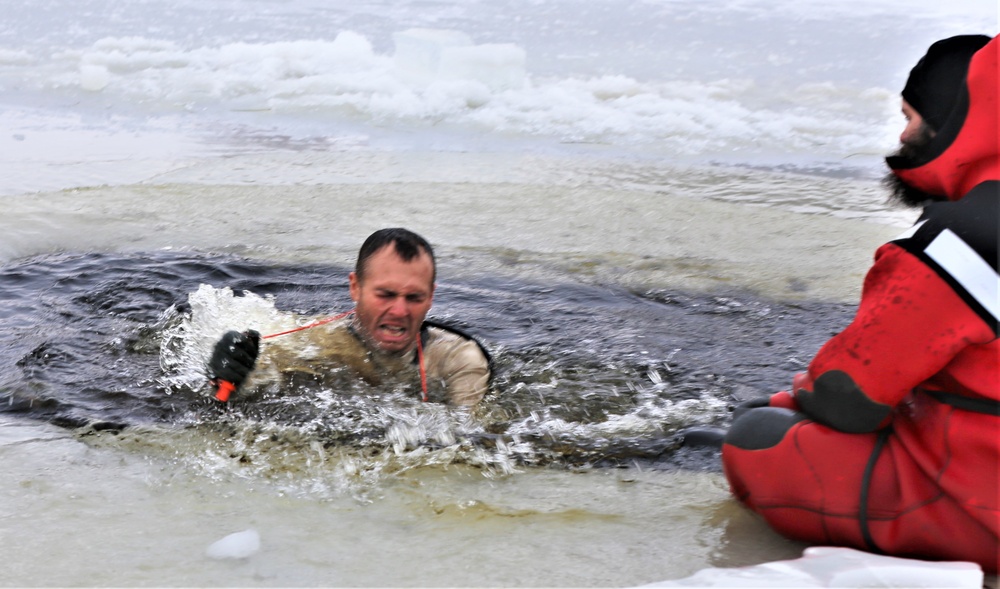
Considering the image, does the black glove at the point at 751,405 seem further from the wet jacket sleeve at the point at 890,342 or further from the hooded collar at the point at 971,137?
the hooded collar at the point at 971,137

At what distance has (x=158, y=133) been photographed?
9508 mm

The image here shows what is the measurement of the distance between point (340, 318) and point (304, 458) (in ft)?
3.24

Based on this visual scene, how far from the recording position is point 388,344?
3729mm

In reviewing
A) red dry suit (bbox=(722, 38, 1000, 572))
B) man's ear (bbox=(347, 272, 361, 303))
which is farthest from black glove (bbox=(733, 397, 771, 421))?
man's ear (bbox=(347, 272, 361, 303))

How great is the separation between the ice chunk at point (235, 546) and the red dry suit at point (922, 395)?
136cm

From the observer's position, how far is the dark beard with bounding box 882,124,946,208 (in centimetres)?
258

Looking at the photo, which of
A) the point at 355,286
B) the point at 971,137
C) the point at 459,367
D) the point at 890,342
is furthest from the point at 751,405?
the point at 355,286

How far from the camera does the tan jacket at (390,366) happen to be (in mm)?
3820

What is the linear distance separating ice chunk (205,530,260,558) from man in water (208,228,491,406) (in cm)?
95

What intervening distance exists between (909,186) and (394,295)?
178 centimetres

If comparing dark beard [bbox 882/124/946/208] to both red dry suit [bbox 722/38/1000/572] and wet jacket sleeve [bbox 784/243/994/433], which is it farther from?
wet jacket sleeve [bbox 784/243/994/433]

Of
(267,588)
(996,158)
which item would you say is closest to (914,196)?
(996,158)

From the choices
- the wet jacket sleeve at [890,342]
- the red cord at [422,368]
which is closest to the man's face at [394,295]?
the red cord at [422,368]

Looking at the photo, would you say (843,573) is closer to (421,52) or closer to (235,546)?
(235,546)
